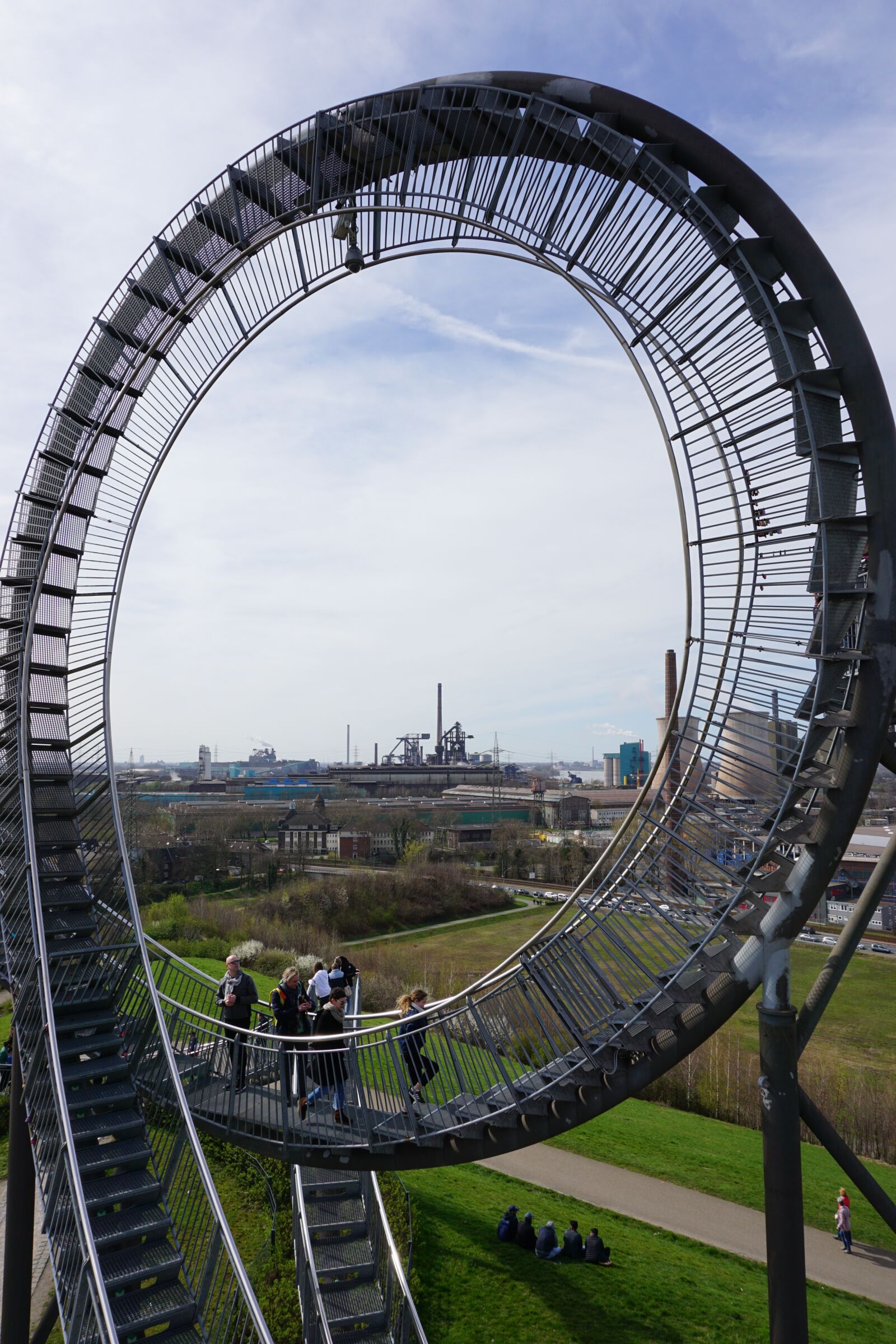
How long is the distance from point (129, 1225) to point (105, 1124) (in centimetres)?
95

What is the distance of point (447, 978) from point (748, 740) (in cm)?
2736

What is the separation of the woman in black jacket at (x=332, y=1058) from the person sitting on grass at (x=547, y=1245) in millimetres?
7360

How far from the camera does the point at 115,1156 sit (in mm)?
7609

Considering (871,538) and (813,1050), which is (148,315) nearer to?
(871,538)

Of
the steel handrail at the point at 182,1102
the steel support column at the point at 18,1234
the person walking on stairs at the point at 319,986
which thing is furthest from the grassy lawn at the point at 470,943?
the steel handrail at the point at 182,1102

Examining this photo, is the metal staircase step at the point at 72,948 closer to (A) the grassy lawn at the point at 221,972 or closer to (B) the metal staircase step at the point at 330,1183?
(B) the metal staircase step at the point at 330,1183

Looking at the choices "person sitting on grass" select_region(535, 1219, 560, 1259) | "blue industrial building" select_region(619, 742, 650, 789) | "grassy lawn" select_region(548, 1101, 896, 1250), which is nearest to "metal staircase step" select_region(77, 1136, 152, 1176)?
"person sitting on grass" select_region(535, 1219, 560, 1259)

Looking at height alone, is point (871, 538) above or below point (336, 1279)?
above

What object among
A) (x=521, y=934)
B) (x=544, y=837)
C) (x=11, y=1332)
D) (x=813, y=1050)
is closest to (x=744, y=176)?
(x=11, y=1332)

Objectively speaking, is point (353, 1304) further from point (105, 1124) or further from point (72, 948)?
point (72, 948)

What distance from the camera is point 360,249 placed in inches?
359

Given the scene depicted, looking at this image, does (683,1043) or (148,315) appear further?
(148,315)

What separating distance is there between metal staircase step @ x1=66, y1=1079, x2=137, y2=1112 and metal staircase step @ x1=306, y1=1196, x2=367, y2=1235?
409 cm

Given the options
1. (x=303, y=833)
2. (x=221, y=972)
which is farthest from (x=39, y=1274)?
(x=303, y=833)
